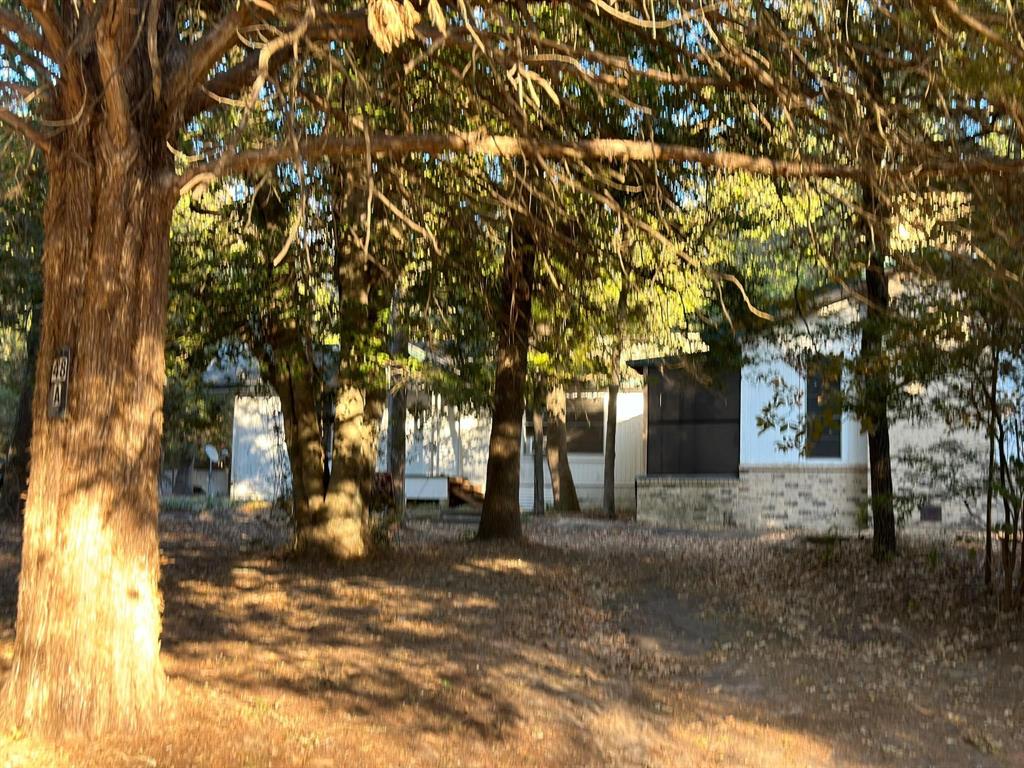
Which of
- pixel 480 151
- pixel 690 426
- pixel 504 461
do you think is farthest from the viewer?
pixel 690 426

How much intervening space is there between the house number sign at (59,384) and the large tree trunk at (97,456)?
0.03 meters

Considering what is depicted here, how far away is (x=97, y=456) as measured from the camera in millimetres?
5789

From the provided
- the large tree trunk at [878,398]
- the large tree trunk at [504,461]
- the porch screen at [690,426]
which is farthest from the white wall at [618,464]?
the large tree trunk at [878,398]

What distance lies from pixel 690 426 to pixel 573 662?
1650 cm

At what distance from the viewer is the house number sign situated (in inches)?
230

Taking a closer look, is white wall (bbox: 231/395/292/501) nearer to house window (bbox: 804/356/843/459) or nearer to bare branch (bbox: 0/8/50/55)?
house window (bbox: 804/356/843/459)

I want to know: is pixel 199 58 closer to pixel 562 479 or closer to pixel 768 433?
pixel 768 433

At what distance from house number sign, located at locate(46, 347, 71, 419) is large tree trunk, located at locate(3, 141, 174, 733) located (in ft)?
0.10

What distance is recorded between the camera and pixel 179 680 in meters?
7.04

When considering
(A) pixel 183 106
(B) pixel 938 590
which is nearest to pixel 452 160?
(A) pixel 183 106

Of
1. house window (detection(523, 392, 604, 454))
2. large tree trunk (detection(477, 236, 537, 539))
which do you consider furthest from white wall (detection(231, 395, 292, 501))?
large tree trunk (detection(477, 236, 537, 539))

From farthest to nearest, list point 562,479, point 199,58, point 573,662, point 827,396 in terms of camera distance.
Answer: point 562,479, point 827,396, point 573,662, point 199,58

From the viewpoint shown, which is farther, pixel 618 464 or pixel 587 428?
pixel 587 428

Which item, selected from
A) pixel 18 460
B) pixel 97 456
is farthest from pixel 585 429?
pixel 97 456
